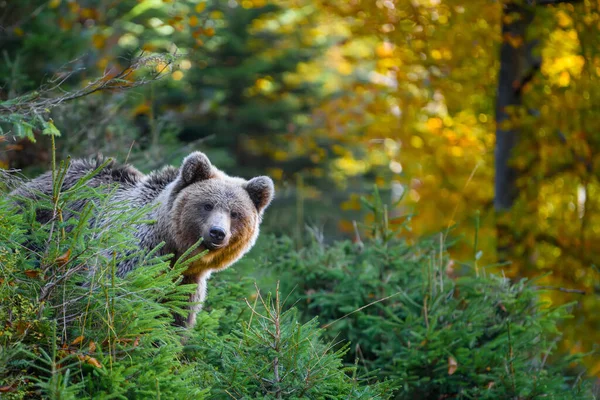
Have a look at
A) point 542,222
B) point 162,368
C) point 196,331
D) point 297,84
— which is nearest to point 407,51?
point 542,222

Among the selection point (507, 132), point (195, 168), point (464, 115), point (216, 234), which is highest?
point (195, 168)

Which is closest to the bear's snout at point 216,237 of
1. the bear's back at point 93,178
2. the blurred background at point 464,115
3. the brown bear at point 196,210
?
the brown bear at point 196,210

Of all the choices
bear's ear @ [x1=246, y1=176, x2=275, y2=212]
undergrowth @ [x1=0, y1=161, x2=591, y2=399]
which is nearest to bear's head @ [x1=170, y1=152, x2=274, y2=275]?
bear's ear @ [x1=246, y1=176, x2=275, y2=212]

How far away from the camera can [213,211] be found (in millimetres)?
5758

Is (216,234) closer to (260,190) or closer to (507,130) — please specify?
(260,190)

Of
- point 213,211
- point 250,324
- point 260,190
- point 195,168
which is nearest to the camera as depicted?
point 250,324

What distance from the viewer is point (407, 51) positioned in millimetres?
10852

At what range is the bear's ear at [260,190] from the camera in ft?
20.1

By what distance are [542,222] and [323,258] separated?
4927 mm

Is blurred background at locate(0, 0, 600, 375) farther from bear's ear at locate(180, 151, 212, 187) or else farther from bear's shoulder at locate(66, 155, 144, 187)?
bear's ear at locate(180, 151, 212, 187)

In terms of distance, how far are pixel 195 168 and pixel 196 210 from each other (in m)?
0.36

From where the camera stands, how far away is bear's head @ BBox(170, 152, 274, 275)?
5660 mm

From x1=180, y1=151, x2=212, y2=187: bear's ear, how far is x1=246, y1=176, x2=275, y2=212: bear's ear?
0.36 meters

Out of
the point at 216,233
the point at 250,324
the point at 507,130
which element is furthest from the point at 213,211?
the point at 507,130
